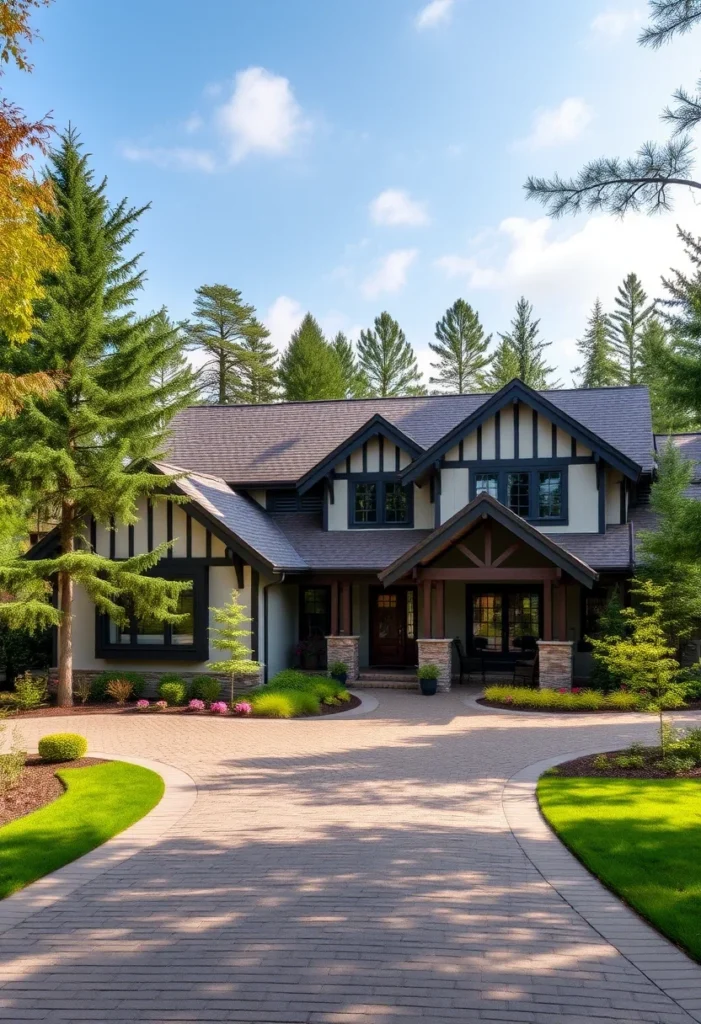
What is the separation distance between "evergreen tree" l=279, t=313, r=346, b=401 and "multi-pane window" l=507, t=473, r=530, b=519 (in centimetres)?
2821

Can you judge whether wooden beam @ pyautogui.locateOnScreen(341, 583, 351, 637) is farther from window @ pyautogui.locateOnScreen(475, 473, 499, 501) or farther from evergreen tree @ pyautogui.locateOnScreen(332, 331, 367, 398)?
evergreen tree @ pyautogui.locateOnScreen(332, 331, 367, 398)

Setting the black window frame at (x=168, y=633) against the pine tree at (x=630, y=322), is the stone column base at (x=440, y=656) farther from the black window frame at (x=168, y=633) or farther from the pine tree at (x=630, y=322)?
the pine tree at (x=630, y=322)

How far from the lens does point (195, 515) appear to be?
1902 cm

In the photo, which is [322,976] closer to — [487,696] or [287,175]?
[487,696]

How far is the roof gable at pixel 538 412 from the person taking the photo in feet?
66.1

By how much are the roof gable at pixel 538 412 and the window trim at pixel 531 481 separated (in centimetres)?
110

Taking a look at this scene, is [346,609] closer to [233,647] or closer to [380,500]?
[380,500]

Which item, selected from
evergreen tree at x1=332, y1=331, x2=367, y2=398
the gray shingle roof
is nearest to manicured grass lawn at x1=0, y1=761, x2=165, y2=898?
the gray shingle roof

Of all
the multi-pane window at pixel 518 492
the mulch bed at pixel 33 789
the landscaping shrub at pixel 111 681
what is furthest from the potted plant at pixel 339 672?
the mulch bed at pixel 33 789

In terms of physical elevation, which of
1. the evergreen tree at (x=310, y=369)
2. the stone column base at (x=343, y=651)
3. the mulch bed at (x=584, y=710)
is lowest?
the mulch bed at (x=584, y=710)

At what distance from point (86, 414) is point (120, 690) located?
21.3ft

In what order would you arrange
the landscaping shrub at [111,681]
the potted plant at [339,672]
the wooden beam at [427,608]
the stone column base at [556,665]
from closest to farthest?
the stone column base at [556,665]
the landscaping shrub at [111,681]
the wooden beam at [427,608]
the potted plant at [339,672]

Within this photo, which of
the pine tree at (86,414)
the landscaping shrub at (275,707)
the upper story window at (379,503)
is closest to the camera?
the landscaping shrub at (275,707)

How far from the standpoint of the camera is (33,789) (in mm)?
10422
